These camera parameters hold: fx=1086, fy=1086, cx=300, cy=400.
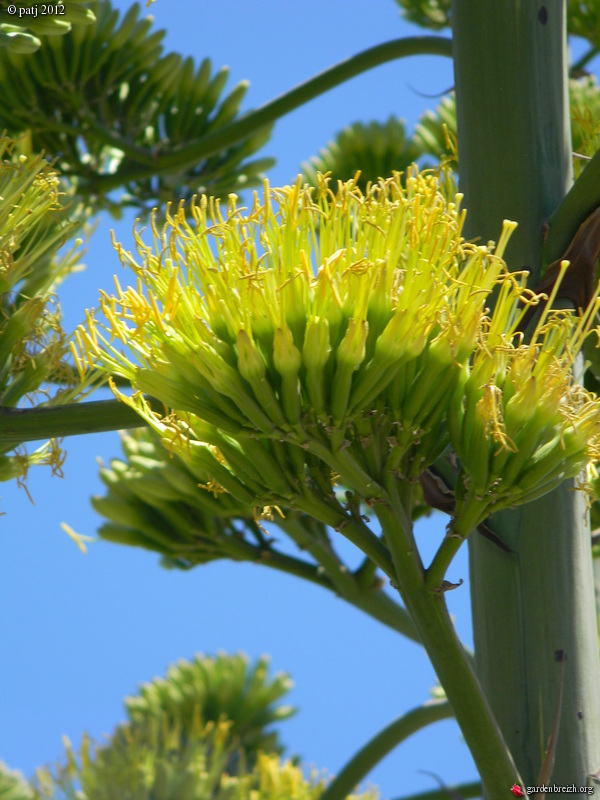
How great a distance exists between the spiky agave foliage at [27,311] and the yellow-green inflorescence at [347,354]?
15.7 inches

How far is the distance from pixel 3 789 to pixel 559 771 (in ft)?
12.3

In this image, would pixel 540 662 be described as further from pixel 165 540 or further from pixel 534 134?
pixel 165 540

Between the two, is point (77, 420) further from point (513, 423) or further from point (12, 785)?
point (12, 785)

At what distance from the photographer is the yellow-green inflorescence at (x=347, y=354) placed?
1.03m

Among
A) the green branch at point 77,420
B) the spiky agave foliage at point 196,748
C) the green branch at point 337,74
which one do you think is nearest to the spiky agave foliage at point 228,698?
the spiky agave foliage at point 196,748

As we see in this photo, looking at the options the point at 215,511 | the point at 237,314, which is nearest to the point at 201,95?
the point at 215,511

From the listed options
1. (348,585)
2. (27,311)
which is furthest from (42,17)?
(348,585)

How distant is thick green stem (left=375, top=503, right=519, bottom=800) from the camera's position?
43.5 inches

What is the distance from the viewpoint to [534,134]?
1.42 meters

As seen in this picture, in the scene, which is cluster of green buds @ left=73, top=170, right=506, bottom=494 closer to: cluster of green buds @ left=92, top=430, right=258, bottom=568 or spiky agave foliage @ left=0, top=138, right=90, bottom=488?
spiky agave foliage @ left=0, top=138, right=90, bottom=488

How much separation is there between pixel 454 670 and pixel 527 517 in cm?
27

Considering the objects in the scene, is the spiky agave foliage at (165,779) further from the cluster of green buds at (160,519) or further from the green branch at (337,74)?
the green branch at (337,74)

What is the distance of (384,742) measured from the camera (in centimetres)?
216

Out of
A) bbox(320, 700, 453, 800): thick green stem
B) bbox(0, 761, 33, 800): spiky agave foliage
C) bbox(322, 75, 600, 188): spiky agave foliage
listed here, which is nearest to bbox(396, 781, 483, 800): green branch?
bbox(320, 700, 453, 800): thick green stem
